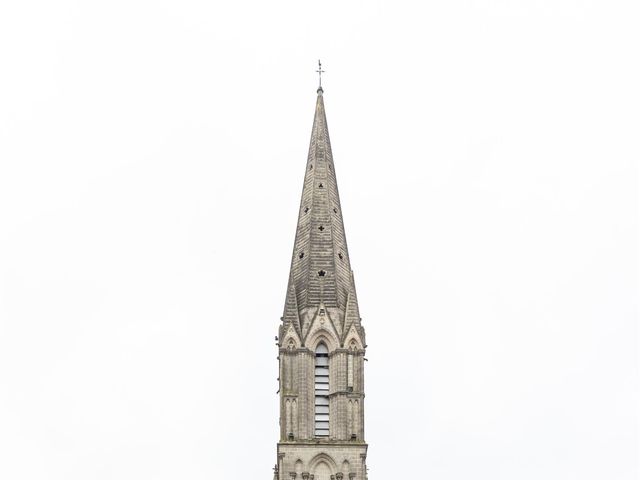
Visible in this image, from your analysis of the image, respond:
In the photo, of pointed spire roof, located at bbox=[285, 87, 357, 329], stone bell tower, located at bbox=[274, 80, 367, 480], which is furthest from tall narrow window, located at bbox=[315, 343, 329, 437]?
pointed spire roof, located at bbox=[285, 87, 357, 329]

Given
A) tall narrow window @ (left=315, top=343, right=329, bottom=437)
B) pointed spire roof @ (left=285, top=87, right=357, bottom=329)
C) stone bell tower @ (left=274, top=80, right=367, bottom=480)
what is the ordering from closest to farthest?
stone bell tower @ (left=274, top=80, right=367, bottom=480) < tall narrow window @ (left=315, top=343, right=329, bottom=437) < pointed spire roof @ (left=285, top=87, right=357, bottom=329)

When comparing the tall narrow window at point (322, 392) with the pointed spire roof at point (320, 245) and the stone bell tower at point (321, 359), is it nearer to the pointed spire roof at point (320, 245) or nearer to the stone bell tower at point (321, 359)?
the stone bell tower at point (321, 359)

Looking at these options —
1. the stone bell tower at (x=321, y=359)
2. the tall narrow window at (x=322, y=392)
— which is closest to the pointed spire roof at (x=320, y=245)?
the stone bell tower at (x=321, y=359)

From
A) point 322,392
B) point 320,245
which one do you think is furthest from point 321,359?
point 320,245

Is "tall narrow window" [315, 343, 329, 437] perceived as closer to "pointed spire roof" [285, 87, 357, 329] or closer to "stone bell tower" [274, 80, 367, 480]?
"stone bell tower" [274, 80, 367, 480]

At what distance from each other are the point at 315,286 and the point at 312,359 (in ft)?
13.8

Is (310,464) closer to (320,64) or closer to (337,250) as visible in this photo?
(337,250)

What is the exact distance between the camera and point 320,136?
106 m

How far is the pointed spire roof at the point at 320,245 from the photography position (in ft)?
325

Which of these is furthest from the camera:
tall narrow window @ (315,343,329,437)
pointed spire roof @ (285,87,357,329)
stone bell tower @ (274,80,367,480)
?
pointed spire roof @ (285,87,357,329)

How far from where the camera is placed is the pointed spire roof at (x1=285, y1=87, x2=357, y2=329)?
9900 cm

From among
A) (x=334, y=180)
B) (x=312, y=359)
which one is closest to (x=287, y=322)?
(x=312, y=359)

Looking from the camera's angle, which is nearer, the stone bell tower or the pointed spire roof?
the stone bell tower

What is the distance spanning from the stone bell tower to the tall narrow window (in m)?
0.05
